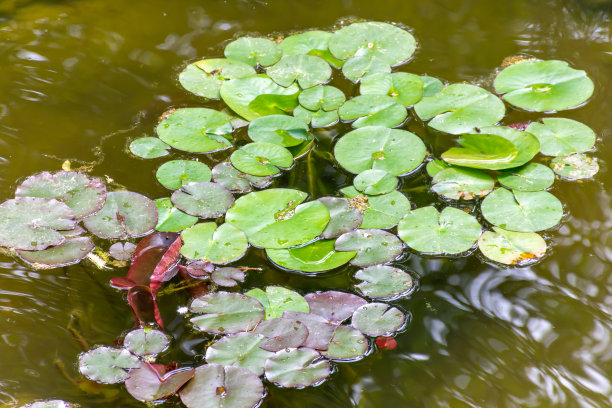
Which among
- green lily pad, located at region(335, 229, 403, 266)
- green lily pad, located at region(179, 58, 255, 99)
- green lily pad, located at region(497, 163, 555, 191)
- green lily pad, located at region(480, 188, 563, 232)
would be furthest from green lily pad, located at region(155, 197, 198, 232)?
green lily pad, located at region(497, 163, 555, 191)

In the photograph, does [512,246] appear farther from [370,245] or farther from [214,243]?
[214,243]

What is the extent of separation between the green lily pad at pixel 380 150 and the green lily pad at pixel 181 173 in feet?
1.51

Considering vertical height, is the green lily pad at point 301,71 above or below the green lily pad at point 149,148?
above

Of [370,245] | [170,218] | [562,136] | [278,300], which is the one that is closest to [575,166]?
[562,136]

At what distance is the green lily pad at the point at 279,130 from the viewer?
6.51ft

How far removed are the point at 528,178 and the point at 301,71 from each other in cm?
96

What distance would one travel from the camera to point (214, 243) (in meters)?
1.66

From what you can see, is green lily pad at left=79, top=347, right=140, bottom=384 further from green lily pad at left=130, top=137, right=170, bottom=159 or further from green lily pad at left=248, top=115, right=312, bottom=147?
green lily pad at left=248, top=115, right=312, bottom=147

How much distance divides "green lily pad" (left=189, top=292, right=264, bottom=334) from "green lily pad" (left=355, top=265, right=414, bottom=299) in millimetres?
306

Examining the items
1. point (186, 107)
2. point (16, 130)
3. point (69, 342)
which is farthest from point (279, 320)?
point (16, 130)

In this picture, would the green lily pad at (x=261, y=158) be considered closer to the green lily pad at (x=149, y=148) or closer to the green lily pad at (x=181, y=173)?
the green lily pad at (x=181, y=173)

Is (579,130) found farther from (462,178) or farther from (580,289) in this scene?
(580,289)

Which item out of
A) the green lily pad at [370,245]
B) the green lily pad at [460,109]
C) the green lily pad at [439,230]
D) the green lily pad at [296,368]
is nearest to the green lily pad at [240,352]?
the green lily pad at [296,368]

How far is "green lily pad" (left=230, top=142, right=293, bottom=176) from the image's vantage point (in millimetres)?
1887
